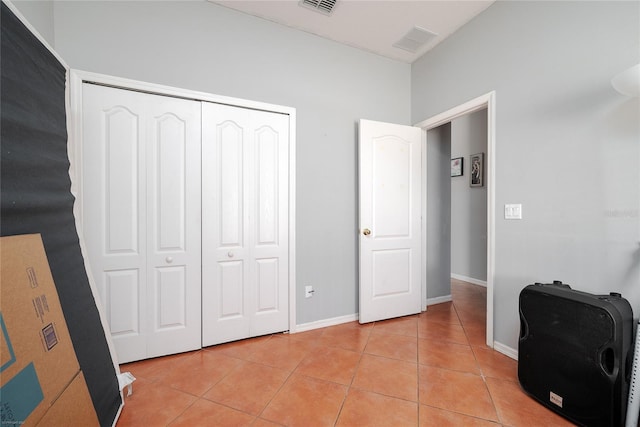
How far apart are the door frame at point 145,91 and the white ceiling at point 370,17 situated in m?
0.81

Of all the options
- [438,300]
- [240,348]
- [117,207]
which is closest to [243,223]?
[117,207]

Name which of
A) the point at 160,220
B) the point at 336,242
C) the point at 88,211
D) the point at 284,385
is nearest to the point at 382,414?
the point at 284,385

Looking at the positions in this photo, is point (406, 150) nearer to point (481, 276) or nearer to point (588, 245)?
point (588, 245)

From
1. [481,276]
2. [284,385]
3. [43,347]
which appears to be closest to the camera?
[43,347]

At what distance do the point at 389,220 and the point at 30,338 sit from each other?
267 cm

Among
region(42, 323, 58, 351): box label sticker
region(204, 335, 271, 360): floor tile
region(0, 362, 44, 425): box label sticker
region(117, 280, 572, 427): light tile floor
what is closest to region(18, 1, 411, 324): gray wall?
region(204, 335, 271, 360): floor tile

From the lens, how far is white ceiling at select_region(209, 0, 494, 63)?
2357 millimetres

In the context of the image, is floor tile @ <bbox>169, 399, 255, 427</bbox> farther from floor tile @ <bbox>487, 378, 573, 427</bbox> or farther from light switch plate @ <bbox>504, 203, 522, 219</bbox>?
light switch plate @ <bbox>504, 203, 522, 219</bbox>

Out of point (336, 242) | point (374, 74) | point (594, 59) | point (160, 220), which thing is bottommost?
point (336, 242)

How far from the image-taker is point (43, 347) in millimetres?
1098

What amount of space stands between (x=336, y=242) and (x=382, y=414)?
1.57 m

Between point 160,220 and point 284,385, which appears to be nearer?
point 284,385

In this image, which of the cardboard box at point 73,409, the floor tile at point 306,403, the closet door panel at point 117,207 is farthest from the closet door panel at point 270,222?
the cardboard box at point 73,409

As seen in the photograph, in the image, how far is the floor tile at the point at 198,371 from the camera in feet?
5.96
